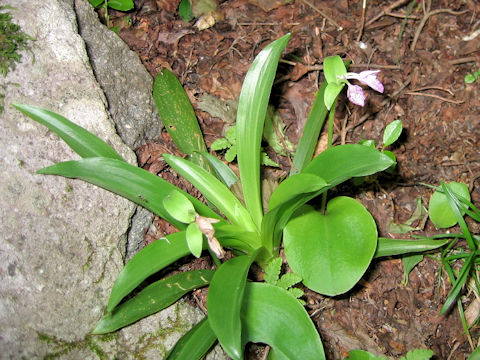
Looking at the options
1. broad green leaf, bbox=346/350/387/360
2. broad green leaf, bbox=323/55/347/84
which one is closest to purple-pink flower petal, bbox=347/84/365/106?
broad green leaf, bbox=323/55/347/84

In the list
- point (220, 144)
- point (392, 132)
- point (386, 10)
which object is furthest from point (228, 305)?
point (386, 10)

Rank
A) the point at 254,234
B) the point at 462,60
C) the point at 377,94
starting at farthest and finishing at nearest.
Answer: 1. the point at 462,60
2. the point at 377,94
3. the point at 254,234

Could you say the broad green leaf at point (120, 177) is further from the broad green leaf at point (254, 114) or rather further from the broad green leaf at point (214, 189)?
the broad green leaf at point (254, 114)

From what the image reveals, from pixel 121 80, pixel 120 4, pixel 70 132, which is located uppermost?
pixel 120 4

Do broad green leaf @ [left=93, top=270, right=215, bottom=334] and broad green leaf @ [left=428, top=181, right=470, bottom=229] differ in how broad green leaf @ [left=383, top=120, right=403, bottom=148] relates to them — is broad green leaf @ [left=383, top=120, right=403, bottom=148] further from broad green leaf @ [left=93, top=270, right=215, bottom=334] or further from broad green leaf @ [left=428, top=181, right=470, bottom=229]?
broad green leaf @ [left=93, top=270, right=215, bottom=334]

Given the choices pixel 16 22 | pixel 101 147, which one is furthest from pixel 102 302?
pixel 16 22

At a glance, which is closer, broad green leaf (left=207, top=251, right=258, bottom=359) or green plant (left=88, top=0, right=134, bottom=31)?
broad green leaf (left=207, top=251, right=258, bottom=359)

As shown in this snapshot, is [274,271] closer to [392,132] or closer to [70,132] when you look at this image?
[392,132]
